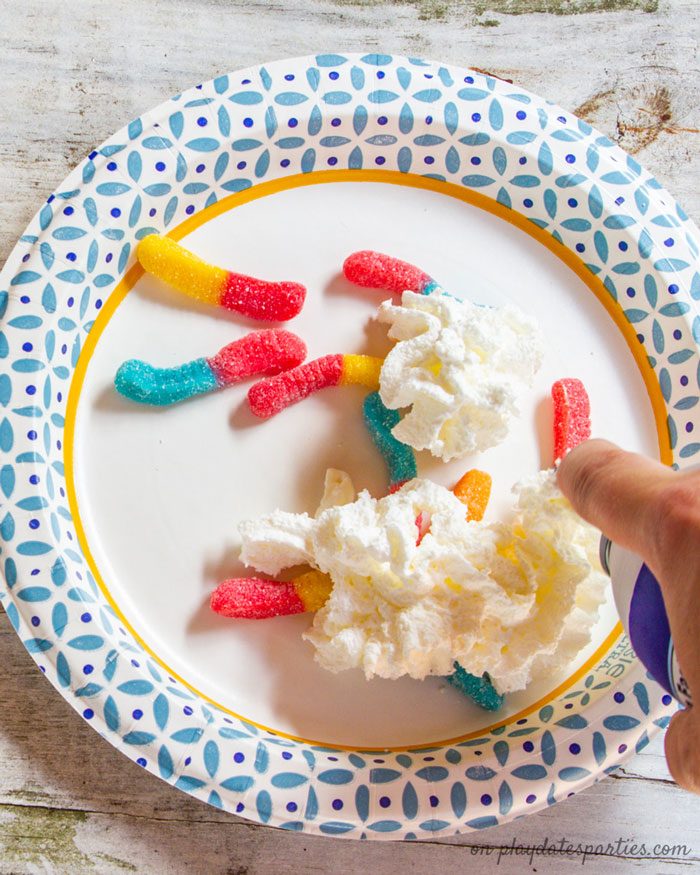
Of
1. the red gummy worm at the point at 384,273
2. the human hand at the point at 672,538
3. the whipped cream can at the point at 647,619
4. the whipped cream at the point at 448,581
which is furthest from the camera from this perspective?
the red gummy worm at the point at 384,273

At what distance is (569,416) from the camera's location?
0.91 meters

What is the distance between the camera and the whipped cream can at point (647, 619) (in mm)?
606

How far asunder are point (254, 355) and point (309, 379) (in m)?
0.07

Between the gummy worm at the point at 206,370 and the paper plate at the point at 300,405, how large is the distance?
26mm

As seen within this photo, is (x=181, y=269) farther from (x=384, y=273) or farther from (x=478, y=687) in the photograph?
(x=478, y=687)

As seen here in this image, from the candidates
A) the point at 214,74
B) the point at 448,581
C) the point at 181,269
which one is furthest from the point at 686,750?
the point at 214,74

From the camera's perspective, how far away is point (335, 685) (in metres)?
0.91

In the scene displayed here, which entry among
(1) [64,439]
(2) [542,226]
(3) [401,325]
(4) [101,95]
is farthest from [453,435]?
(4) [101,95]

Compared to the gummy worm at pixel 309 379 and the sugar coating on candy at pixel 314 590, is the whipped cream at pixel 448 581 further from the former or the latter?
the gummy worm at pixel 309 379

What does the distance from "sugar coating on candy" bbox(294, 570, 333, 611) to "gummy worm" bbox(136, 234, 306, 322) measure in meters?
0.30

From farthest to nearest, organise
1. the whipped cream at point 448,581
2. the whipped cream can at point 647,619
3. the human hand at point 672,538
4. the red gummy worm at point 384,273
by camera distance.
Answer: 1. the red gummy worm at point 384,273
2. the whipped cream at point 448,581
3. the whipped cream can at point 647,619
4. the human hand at point 672,538

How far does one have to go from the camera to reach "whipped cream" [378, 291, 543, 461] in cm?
84

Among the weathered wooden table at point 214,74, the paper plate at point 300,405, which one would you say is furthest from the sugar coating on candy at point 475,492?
the weathered wooden table at point 214,74

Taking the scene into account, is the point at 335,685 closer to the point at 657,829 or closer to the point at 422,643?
Result: the point at 422,643
